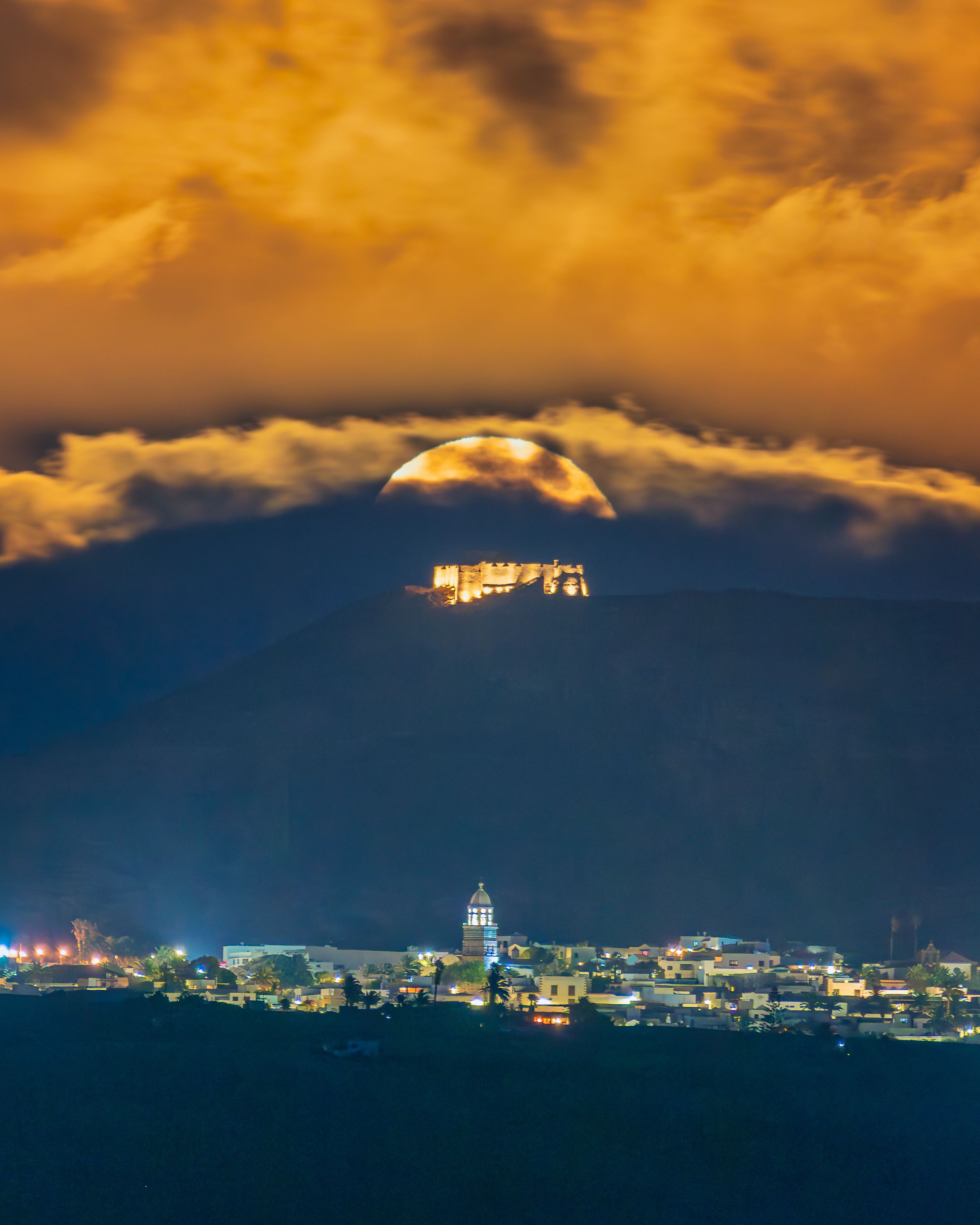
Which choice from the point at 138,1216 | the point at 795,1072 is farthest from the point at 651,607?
the point at 138,1216

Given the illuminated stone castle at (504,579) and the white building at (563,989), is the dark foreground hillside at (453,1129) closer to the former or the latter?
the white building at (563,989)

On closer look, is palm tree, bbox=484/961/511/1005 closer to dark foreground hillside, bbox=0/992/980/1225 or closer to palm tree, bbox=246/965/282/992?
palm tree, bbox=246/965/282/992

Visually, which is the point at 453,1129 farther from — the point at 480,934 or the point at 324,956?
the point at 324,956

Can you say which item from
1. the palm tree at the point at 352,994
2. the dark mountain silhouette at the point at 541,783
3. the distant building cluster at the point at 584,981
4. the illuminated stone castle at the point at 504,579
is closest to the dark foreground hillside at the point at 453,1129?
the palm tree at the point at 352,994

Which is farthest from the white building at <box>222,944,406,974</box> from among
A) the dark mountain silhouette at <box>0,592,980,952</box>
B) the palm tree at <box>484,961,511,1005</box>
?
the palm tree at <box>484,961,511,1005</box>

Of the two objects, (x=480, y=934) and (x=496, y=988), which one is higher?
(x=480, y=934)

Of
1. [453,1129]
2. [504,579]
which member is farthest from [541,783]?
[453,1129]

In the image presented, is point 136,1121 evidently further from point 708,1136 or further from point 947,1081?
point 947,1081
